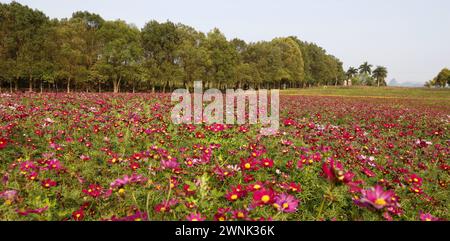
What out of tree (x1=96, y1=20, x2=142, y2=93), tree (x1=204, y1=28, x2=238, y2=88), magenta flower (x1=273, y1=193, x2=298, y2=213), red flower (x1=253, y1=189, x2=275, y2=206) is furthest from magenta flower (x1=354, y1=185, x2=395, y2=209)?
tree (x1=204, y1=28, x2=238, y2=88)

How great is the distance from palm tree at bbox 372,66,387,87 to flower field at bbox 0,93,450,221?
13660cm

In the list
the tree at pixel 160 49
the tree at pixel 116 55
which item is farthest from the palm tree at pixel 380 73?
the tree at pixel 116 55

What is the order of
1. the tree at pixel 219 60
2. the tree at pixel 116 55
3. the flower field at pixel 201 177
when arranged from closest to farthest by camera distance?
1. the flower field at pixel 201 177
2. the tree at pixel 116 55
3. the tree at pixel 219 60

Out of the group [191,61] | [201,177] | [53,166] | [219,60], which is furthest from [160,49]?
[201,177]

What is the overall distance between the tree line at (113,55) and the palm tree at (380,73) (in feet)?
285

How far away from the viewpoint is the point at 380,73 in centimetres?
12494

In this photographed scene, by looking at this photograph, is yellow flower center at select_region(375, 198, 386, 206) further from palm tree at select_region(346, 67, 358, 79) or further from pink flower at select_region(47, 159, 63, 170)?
palm tree at select_region(346, 67, 358, 79)

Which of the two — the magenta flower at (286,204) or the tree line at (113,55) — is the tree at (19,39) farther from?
the magenta flower at (286,204)

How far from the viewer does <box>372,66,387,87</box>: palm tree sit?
124 meters

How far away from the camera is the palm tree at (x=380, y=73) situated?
124 m

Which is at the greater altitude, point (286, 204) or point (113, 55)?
point (113, 55)

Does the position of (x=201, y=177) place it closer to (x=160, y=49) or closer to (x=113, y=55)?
(x=113, y=55)

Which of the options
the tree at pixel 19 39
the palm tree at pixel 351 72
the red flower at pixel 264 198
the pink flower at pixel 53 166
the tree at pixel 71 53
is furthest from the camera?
the palm tree at pixel 351 72

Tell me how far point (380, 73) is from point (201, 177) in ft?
469
